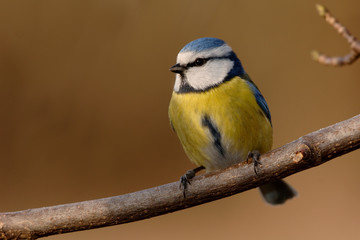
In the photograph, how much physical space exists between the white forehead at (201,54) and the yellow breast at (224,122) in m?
0.13

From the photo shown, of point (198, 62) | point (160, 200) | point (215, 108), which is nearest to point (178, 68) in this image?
point (198, 62)

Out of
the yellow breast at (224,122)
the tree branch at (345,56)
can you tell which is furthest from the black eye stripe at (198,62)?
the tree branch at (345,56)

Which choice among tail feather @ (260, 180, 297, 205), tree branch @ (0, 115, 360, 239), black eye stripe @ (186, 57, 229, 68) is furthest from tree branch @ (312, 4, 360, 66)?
tail feather @ (260, 180, 297, 205)

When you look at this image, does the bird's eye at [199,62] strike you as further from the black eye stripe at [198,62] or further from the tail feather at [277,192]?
the tail feather at [277,192]

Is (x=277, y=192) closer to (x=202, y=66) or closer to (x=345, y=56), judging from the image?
(x=202, y=66)

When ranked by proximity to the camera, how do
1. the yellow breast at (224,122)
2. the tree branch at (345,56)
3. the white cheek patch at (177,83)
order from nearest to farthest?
the tree branch at (345,56)
the yellow breast at (224,122)
the white cheek patch at (177,83)

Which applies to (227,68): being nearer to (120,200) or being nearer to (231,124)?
(231,124)

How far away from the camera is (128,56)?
2.48 meters

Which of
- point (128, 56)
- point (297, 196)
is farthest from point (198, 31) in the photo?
point (297, 196)

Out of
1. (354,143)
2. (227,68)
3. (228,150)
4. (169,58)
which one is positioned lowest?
(354,143)

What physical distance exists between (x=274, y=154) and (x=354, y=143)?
221mm

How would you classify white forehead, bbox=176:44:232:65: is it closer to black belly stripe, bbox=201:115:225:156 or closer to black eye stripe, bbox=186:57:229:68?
black eye stripe, bbox=186:57:229:68

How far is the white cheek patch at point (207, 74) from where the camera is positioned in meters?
1.84

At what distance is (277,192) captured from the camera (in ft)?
7.27
